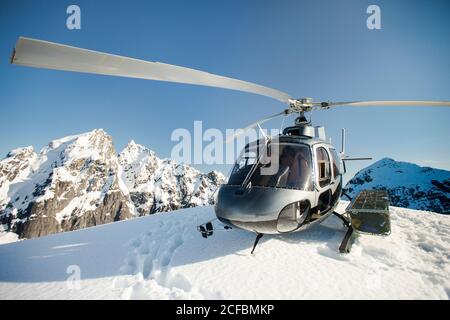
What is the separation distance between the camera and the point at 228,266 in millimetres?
4160

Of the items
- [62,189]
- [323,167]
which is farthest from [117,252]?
[62,189]

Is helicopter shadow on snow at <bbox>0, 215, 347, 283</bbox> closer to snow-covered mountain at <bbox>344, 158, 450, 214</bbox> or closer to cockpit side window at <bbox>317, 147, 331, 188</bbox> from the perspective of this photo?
cockpit side window at <bbox>317, 147, 331, 188</bbox>

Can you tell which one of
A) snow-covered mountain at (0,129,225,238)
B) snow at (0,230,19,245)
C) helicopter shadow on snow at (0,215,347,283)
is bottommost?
snow at (0,230,19,245)

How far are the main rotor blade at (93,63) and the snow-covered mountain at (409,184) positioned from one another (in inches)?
5414

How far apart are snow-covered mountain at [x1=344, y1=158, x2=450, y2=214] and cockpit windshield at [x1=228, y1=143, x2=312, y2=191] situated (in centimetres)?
13440

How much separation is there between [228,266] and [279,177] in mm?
2076

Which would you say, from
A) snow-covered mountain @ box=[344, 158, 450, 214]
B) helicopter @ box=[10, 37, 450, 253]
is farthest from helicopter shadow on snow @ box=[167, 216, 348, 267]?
snow-covered mountain @ box=[344, 158, 450, 214]

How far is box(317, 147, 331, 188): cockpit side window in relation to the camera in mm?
5262

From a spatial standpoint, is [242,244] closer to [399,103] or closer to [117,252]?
[117,252]

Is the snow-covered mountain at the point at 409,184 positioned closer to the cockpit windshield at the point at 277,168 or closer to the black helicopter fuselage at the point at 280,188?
the black helicopter fuselage at the point at 280,188

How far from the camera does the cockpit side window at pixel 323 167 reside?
5262 millimetres

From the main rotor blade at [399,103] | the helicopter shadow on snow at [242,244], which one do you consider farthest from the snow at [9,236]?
the main rotor blade at [399,103]
